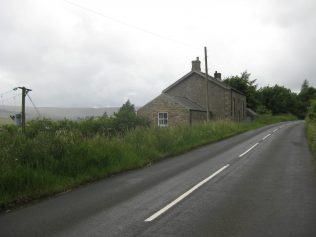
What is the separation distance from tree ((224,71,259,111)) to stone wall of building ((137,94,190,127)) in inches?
1361

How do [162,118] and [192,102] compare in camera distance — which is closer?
[162,118]

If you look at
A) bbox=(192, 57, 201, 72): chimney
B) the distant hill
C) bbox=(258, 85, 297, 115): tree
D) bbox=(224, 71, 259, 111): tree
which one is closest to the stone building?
bbox=(192, 57, 201, 72): chimney

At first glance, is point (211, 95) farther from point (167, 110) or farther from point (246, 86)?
point (246, 86)

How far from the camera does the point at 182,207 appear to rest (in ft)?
26.9

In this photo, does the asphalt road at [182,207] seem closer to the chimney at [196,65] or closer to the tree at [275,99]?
the chimney at [196,65]

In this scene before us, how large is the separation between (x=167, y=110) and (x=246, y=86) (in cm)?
3683

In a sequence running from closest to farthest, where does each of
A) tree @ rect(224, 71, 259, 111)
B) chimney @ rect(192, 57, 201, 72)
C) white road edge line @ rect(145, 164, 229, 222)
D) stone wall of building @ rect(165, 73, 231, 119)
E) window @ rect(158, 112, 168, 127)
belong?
white road edge line @ rect(145, 164, 229, 222)
window @ rect(158, 112, 168, 127)
stone wall of building @ rect(165, 73, 231, 119)
chimney @ rect(192, 57, 201, 72)
tree @ rect(224, 71, 259, 111)

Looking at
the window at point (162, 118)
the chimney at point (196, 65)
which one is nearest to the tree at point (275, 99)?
the chimney at point (196, 65)

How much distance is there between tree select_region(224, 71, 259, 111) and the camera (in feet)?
249

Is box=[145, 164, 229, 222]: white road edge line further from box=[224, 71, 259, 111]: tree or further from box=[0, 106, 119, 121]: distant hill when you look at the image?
box=[224, 71, 259, 111]: tree

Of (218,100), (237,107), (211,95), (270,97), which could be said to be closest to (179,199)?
(218,100)

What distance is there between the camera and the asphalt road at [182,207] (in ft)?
21.7

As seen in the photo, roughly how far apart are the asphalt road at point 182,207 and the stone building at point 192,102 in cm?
2977

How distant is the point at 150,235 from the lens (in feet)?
20.6
